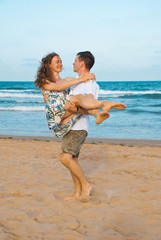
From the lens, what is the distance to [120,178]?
4906 millimetres

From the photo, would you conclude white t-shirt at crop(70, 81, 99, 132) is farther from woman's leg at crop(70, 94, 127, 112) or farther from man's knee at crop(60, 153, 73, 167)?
man's knee at crop(60, 153, 73, 167)

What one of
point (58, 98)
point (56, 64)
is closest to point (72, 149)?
point (58, 98)

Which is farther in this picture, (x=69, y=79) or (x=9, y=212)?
(x=69, y=79)

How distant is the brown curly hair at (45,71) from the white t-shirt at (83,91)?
337mm

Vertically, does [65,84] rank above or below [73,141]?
above

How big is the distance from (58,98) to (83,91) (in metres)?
0.31

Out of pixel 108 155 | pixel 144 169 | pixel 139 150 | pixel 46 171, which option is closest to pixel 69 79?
pixel 46 171

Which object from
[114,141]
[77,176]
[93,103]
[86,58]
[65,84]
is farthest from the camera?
[114,141]

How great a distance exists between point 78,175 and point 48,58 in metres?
1.54

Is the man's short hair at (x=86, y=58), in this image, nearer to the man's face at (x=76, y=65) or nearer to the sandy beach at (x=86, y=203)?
the man's face at (x=76, y=65)

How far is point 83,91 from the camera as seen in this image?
3529mm

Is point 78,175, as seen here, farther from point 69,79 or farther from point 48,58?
point 48,58

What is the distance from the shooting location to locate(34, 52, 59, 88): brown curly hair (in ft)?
11.9

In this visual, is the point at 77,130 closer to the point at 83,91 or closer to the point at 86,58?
the point at 83,91
